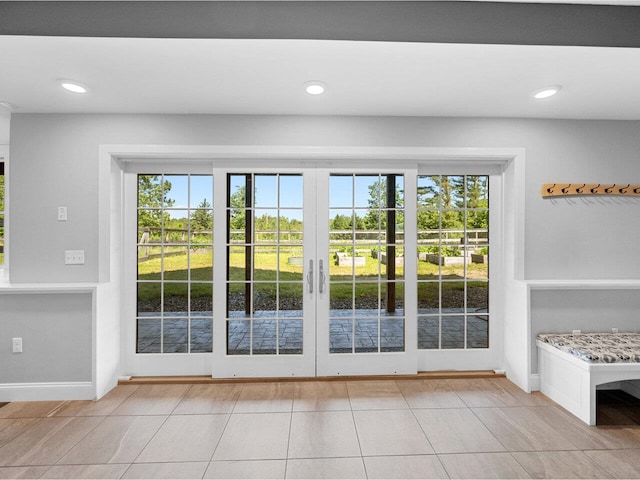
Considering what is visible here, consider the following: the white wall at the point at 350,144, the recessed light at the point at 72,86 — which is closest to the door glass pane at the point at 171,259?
the white wall at the point at 350,144

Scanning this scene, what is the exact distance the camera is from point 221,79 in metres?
2.48

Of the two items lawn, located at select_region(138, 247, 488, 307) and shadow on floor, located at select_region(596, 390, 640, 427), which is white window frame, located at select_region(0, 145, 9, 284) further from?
shadow on floor, located at select_region(596, 390, 640, 427)

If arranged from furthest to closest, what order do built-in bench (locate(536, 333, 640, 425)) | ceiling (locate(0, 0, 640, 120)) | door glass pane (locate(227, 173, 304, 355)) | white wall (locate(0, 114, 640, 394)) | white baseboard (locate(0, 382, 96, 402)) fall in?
door glass pane (locate(227, 173, 304, 355)), white wall (locate(0, 114, 640, 394)), white baseboard (locate(0, 382, 96, 402)), built-in bench (locate(536, 333, 640, 425)), ceiling (locate(0, 0, 640, 120))

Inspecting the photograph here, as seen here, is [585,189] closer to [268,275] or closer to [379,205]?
[379,205]

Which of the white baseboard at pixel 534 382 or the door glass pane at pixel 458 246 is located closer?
the white baseboard at pixel 534 382

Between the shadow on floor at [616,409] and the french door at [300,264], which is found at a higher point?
the french door at [300,264]

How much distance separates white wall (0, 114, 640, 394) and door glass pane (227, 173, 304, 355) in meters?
0.43

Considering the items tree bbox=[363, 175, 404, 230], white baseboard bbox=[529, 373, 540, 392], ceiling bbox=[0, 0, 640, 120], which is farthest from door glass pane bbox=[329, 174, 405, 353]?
white baseboard bbox=[529, 373, 540, 392]

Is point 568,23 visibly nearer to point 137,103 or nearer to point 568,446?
point 568,446

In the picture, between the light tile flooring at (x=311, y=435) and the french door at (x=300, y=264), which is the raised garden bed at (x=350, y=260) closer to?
the french door at (x=300, y=264)

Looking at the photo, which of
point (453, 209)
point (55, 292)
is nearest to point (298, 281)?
point (453, 209)

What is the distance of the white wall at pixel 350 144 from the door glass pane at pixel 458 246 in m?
0.37

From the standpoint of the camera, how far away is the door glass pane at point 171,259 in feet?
11.1

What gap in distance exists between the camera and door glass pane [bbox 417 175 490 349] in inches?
137
